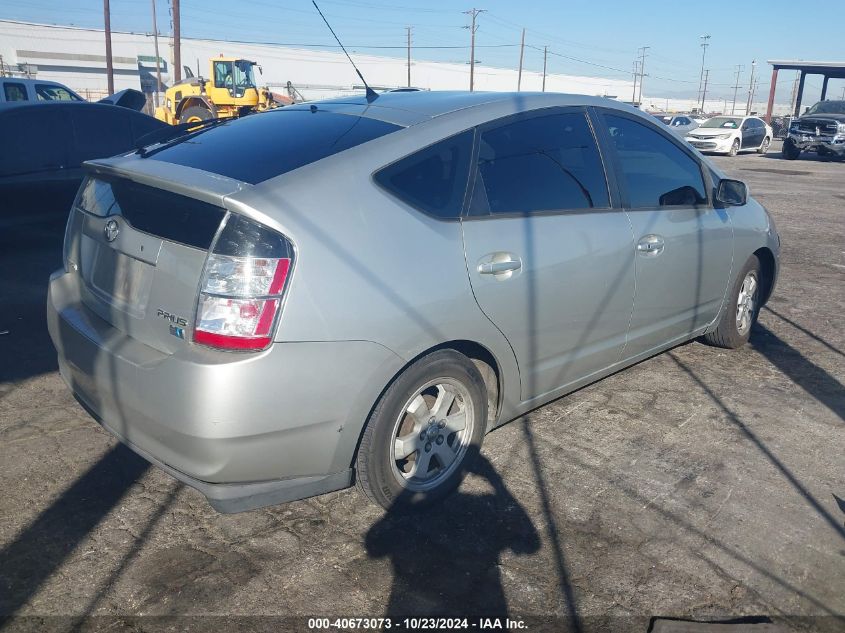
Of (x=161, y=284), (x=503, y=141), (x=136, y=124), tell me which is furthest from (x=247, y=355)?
(x=136, y=124)

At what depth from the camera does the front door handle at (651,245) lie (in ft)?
13.3

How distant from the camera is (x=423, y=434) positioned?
326 centimetres

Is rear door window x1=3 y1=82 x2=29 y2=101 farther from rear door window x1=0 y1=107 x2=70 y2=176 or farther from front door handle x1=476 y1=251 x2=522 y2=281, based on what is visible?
front door handle x1=476 y1=251 x2=522 y2=281

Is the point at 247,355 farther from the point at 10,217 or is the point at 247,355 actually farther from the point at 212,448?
the point at 10,217

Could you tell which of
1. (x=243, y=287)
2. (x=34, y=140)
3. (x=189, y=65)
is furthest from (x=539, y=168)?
(x=189, y=65)

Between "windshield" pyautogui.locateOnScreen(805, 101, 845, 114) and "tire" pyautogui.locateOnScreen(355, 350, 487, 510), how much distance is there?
2865cm

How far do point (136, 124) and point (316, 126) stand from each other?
248 inches

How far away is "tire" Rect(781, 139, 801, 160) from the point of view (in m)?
26.6

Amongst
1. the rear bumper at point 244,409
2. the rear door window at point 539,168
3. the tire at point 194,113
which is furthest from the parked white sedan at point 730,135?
the rear bumper at point 244,409

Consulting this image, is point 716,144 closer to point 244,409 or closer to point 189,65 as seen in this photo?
point 244,409

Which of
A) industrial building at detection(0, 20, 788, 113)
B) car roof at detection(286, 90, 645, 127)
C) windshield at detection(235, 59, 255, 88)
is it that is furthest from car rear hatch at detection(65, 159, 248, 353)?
industrial building at detection(0, 20, 788, 113)

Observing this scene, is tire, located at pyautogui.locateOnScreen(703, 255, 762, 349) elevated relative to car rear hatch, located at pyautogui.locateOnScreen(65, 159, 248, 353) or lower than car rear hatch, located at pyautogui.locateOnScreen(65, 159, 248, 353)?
lower

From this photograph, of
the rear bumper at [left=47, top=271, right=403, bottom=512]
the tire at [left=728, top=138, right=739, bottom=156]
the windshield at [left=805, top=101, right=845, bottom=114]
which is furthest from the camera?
the tire at [left=728, top=138, right=739, bottom=156]

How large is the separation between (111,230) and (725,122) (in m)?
29.8
